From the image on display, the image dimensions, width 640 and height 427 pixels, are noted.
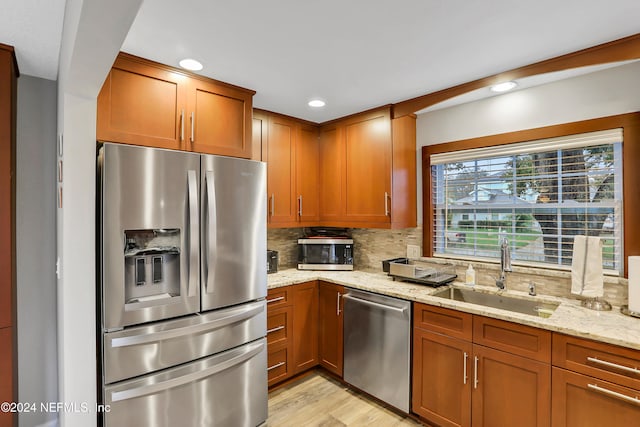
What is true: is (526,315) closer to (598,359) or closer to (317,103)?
(598,359)

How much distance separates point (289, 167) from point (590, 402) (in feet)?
8.61

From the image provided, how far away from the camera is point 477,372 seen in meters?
2.01

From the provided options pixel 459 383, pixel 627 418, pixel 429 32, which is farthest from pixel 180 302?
pixel 627 418

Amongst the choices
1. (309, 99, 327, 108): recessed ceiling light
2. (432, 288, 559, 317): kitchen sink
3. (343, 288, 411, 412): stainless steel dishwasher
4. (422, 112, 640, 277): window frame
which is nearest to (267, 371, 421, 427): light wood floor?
(343, 288, 411, 412): stainless steel dishwasher

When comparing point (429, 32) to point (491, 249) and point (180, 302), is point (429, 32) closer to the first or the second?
point (491, 249)

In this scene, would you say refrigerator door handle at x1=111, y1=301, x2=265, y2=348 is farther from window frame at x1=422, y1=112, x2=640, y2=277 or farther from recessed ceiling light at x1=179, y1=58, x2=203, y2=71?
window frame at x1=422, y1=112, x2=640, y2=277

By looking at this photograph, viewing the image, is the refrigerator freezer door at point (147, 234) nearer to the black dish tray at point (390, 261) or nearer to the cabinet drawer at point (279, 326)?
the cabinet drawer at point (279, 326)

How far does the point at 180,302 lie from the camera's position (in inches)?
73.4

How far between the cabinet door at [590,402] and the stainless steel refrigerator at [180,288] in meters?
1.73

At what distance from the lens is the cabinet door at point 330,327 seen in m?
2.82

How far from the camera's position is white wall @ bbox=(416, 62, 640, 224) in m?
2.05

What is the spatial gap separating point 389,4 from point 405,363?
2.20 m

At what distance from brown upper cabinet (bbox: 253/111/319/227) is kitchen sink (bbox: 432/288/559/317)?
1.45 metres

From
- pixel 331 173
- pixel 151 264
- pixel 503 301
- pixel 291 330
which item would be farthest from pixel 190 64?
pixel 503 301
